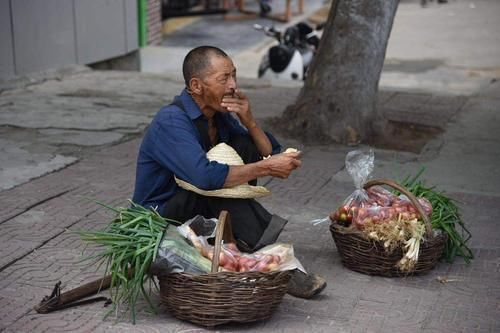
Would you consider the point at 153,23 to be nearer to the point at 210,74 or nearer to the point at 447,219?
the point at 447,219

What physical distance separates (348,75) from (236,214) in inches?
155

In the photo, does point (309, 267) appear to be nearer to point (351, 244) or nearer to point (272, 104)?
point (351, 244)

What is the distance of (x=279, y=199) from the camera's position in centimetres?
619

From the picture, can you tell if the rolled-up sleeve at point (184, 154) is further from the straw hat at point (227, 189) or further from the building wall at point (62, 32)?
the building wall at point (62, 32)

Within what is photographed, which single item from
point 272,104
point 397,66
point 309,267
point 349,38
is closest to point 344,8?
point 349,38

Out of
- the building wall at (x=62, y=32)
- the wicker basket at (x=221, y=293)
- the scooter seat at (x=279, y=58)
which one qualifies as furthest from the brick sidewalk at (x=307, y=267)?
the scooter seat at (x=279, y=58)

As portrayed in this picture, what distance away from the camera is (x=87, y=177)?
6539mm

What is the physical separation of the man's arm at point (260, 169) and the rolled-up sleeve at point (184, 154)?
0.16 ft

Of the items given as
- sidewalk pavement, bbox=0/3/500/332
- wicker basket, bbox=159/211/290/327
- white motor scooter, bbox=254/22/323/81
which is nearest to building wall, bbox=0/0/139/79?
sidewalk pavement, bbox=0/3/500/332

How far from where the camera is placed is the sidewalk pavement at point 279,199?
4141 millimetres

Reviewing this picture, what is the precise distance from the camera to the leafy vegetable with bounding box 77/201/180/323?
12.5 ft

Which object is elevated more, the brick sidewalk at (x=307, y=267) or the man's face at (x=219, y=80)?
the man's face at (x=219, y=80)

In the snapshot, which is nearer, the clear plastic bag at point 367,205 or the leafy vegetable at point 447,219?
the clear plastic bag at point 367,205

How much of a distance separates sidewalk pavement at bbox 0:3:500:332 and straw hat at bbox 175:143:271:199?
1.98 ft
